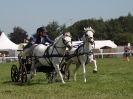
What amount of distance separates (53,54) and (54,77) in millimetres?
1613

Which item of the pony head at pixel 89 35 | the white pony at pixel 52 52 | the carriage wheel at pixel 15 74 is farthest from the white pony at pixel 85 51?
the carriage wheel at pixel 15 74

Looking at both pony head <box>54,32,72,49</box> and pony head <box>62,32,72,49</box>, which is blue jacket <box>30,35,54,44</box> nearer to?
pony head <box>54,32,72,49</box>

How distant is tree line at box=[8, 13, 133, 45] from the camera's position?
426ft

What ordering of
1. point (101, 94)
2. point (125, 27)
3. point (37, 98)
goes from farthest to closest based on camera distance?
point (125, 27) < point (101, 94) < point (37, 98)

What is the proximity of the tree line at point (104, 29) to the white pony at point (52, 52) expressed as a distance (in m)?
95.3

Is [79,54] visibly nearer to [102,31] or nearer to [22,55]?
[22,55]

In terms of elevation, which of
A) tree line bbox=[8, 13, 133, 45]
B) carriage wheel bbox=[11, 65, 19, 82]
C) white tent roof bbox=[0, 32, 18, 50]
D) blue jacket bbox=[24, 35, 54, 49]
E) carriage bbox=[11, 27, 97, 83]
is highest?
tree line bbox=[8, 13, 133, 45]

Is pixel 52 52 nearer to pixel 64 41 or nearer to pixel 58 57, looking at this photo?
pixel 58 57

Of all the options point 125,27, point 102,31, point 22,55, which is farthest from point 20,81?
point 125,27

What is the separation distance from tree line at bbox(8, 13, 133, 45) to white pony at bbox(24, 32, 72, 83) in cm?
9534

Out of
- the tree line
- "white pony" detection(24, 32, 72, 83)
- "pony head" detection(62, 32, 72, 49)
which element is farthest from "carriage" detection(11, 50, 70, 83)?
the tree line

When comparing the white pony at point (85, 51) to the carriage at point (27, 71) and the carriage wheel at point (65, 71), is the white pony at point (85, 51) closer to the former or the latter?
the carriage wheel at point (65, 71)

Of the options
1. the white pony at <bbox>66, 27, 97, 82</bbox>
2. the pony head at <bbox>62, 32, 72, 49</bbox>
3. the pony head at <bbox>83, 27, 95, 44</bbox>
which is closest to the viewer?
the pony head at <bbox>62, 32, 72, 49</bbox>

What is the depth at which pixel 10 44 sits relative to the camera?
69.2 meters
